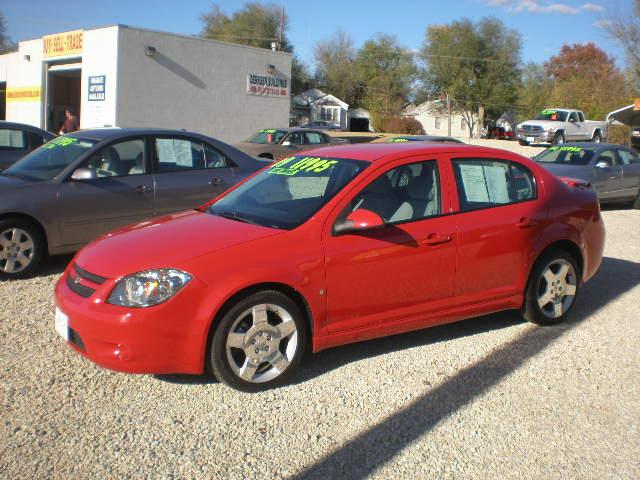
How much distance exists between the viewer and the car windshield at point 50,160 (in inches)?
286

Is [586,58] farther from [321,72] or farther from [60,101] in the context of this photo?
[60,101]

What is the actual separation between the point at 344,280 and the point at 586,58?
88.3m

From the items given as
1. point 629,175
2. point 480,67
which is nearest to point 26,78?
point 629,175

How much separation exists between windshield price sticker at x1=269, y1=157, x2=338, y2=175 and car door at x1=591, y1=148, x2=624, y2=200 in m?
10.2

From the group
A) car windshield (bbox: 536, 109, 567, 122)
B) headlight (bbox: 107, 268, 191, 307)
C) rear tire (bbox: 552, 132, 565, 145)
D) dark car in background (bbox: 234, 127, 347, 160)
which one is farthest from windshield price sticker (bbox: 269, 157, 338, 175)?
car windshield (bbox: 536, 109, 567, 122)

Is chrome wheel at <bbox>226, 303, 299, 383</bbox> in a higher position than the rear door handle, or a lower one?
lower

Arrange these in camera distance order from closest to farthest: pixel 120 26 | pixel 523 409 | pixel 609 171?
1. pixel 523 409
2. pixel 609 171
3. pixel 120 26

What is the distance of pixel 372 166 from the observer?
4.76m

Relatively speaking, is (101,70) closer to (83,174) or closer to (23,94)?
(23,94)

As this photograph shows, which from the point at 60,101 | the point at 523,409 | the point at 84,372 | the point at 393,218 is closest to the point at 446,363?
the point at 523,409

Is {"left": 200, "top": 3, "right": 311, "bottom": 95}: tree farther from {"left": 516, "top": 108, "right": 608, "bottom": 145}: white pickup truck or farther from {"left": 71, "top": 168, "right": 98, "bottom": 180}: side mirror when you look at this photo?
{"left": 71, "top": 168, "right": 98, "bottom": 180}: side mirror

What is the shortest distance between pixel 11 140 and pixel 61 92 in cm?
2302

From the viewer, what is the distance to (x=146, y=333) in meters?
Answer: 3.86

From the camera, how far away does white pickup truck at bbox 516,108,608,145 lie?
108 feet
